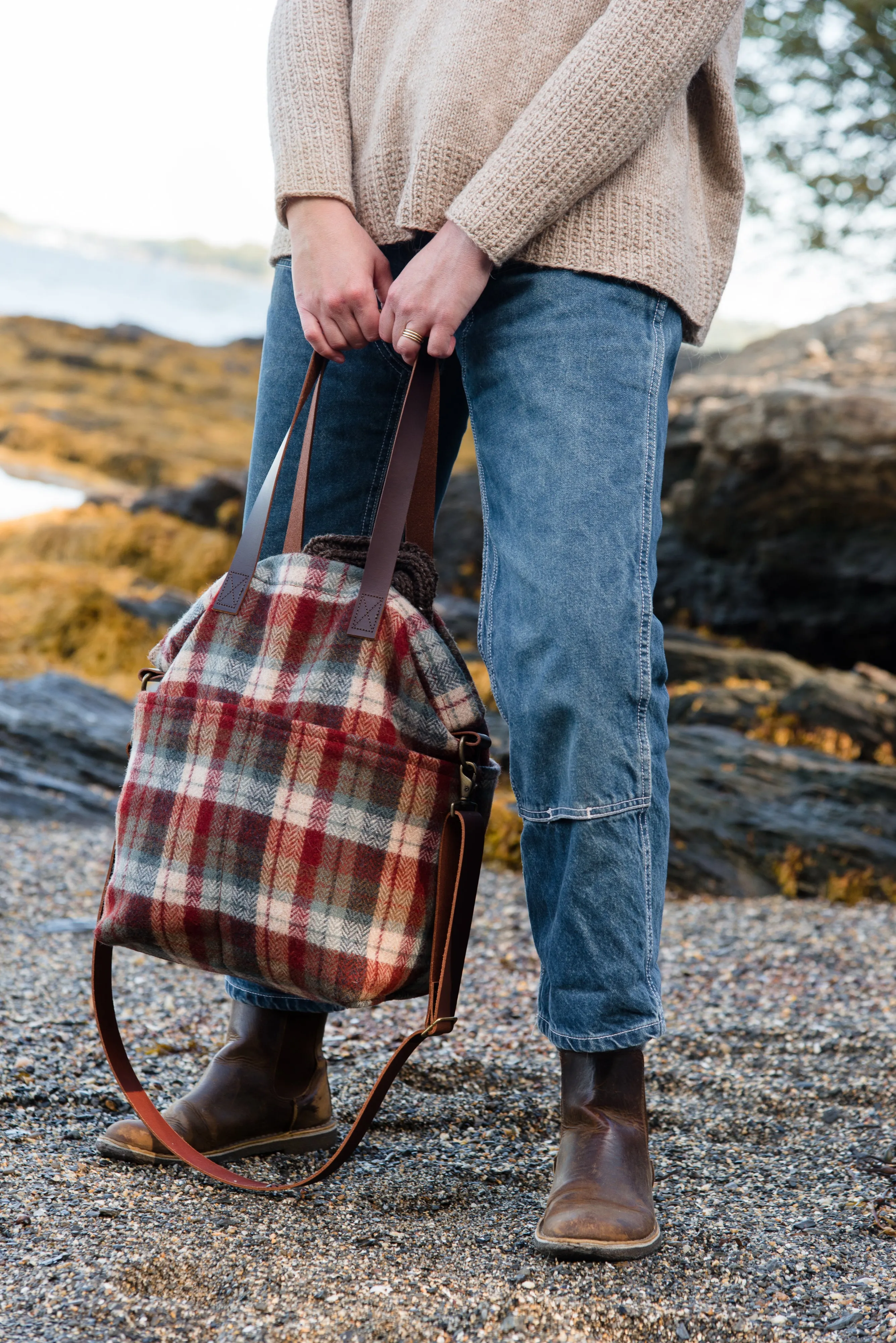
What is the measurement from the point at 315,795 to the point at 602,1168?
0.59 metres

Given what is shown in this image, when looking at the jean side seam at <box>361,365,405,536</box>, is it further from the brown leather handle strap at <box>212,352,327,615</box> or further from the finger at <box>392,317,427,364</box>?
the finger at <box>392,317,427,364</box>

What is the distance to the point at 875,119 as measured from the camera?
7.09 metres

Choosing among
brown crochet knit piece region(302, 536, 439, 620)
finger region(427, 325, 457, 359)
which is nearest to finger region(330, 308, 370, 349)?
finger region(427, 325, 457, 359)

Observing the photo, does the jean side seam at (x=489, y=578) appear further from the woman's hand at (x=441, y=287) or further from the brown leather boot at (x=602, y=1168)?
the brown leather boot at (x=602, y=1168)

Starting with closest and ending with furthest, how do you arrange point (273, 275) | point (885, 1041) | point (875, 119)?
point (273, 275) → point (885, 1041) → point (875, 119)

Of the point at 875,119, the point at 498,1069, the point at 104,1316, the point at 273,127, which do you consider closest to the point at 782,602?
the point at 875,119

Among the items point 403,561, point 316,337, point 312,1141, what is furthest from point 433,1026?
point 316,337

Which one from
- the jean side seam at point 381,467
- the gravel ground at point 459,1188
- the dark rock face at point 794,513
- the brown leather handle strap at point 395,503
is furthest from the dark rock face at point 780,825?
the brown leather handle strap at point 395,503

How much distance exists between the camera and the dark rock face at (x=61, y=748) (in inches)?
173

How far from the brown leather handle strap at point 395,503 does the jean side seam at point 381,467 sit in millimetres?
151

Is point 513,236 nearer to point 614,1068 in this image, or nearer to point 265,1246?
point 614,1068

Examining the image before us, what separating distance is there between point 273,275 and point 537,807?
38.9 inches

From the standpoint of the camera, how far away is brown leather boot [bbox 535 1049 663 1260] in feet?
4.34

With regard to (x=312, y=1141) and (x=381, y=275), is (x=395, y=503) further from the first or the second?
(x=312, y=1141)
